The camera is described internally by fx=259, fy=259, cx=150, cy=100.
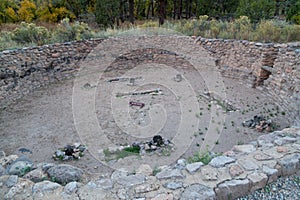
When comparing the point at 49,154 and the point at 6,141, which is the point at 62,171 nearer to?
the point at 49,154

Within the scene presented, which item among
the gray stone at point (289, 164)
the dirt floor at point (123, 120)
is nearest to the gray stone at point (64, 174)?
the dirt floor at point (123, 120)

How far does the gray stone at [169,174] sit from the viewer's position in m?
2.69

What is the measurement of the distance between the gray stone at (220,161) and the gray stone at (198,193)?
0.40 m

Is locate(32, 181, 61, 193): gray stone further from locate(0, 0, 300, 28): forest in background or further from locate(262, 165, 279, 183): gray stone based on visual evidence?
locate(0, 0, 300, 28): forest in background

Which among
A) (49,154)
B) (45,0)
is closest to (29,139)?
(49,154)

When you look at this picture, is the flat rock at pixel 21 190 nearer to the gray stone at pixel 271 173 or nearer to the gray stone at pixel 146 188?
the gray stone at pixel 146 188

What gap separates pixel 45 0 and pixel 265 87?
12996 mm

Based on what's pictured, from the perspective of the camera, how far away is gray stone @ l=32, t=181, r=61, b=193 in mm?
2521

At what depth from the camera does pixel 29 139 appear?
5105mm

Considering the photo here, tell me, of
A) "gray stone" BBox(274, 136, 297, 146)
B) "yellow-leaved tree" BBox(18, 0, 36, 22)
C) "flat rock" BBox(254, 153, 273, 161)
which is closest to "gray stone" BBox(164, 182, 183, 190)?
"flat rock" BBox(254, 153, 273, 161)

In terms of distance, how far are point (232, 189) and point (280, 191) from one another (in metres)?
0.54

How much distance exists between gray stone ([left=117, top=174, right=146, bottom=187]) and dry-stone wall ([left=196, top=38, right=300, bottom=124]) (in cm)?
352

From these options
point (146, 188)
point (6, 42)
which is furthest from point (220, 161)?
point (6, 42)

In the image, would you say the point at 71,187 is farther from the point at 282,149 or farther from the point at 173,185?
the point at 282,149
